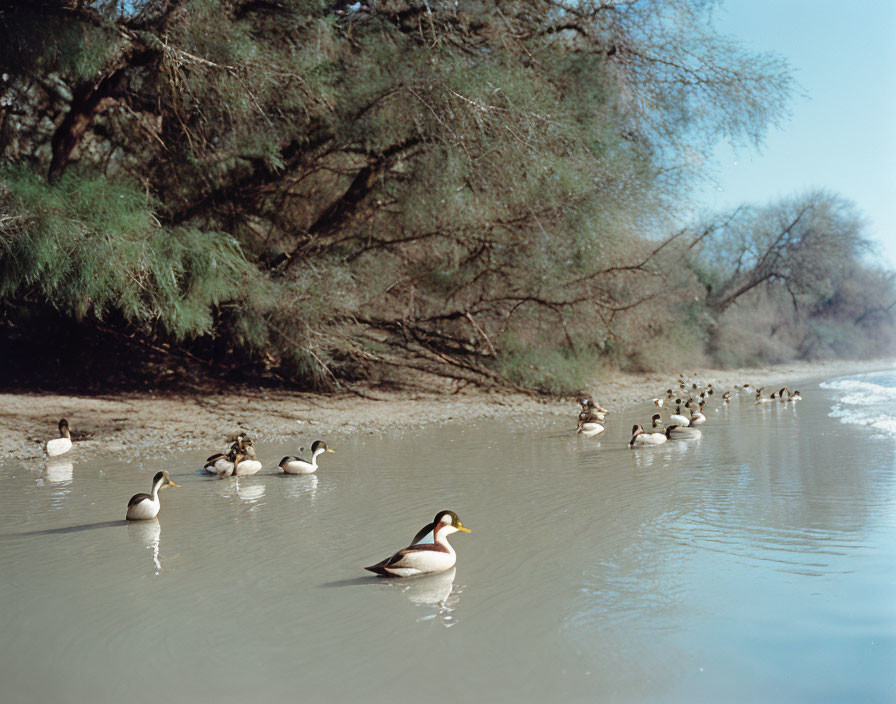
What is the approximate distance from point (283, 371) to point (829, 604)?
1012cm

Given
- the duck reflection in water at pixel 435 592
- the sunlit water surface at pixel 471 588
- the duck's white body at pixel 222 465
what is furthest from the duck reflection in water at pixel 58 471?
the duck reflection in water at pixel 435 592

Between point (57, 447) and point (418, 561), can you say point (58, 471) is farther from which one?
point (418, 561)

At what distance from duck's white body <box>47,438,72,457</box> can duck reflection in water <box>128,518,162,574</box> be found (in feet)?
10.9

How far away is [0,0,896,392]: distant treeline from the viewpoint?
9664 millimetres

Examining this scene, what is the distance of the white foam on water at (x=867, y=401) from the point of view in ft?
32.4

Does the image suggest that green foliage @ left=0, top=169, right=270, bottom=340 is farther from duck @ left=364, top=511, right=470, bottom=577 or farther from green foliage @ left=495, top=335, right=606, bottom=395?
duck @ left=364, top=511, right=470, bottom=577

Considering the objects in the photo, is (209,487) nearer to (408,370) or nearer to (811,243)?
(408,370)

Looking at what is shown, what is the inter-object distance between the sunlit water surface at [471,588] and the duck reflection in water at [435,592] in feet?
0.06

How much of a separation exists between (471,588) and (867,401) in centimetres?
1128

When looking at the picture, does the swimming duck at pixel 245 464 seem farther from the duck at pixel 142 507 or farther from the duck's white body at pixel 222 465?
the duck at pixel 142 507

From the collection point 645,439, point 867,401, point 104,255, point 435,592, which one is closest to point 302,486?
point 435,592

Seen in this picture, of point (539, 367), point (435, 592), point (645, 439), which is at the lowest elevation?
point (435, 592)

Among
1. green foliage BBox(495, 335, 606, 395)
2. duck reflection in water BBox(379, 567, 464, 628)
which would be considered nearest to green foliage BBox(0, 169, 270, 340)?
green foliage BBox(495, 335, 606, 395)

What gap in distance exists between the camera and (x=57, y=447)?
8.27 meters
